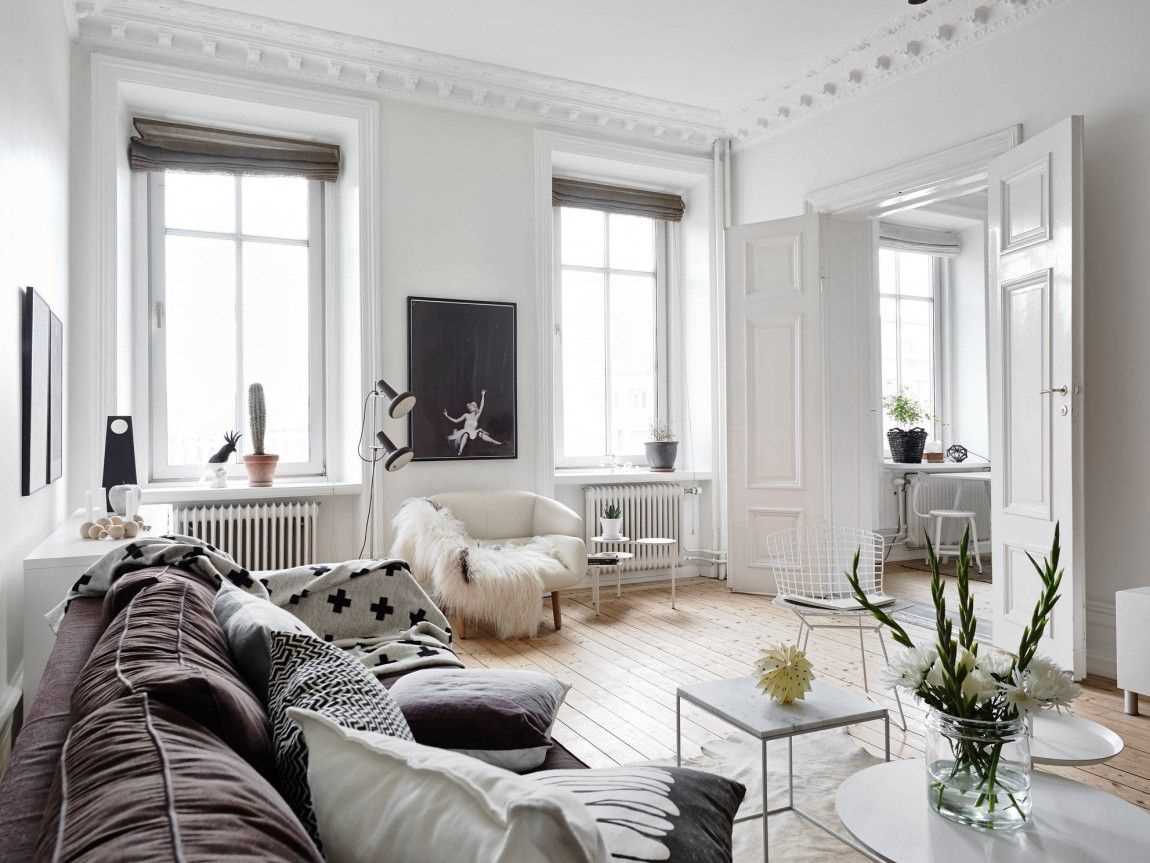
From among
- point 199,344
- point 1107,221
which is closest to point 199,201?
point 199,344

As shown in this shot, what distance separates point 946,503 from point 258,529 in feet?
18.8

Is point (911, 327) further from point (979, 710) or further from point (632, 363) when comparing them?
point (979, 710)

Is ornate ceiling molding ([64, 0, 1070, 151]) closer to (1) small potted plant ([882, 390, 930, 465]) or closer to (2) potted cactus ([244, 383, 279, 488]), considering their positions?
(2) potted cactus ([244, 383, 279, 488])

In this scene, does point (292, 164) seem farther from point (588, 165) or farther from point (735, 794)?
point (735, 794)

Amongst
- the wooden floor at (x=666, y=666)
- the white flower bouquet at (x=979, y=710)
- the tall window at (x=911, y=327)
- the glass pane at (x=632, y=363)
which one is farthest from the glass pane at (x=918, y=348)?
the white flower bouquet at (x=979, y=710)

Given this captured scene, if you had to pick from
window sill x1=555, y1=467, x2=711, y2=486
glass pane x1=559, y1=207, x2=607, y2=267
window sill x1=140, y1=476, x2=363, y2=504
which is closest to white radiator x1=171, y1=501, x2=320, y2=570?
window sill x1=140, y1=476, x2=363, y2=504

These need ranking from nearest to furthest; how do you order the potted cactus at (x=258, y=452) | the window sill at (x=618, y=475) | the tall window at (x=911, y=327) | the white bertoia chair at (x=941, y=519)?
the potted cactus at (x=258, y=452), the window sill at (x=618, y=475), the white bertoia chair at (x=941, y=519), the tall window at (x=911, y=327)

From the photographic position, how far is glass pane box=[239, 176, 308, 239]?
510cm

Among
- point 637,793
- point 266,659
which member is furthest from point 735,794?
point 266,659

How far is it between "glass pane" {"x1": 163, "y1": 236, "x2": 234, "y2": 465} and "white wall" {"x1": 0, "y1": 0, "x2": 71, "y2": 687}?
1237mm

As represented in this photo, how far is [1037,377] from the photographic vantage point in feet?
12.6

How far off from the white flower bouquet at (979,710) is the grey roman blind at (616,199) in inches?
189

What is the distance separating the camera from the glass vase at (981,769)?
1439mm

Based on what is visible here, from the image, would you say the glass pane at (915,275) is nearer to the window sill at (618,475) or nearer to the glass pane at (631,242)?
the glass pane at (631,242)
